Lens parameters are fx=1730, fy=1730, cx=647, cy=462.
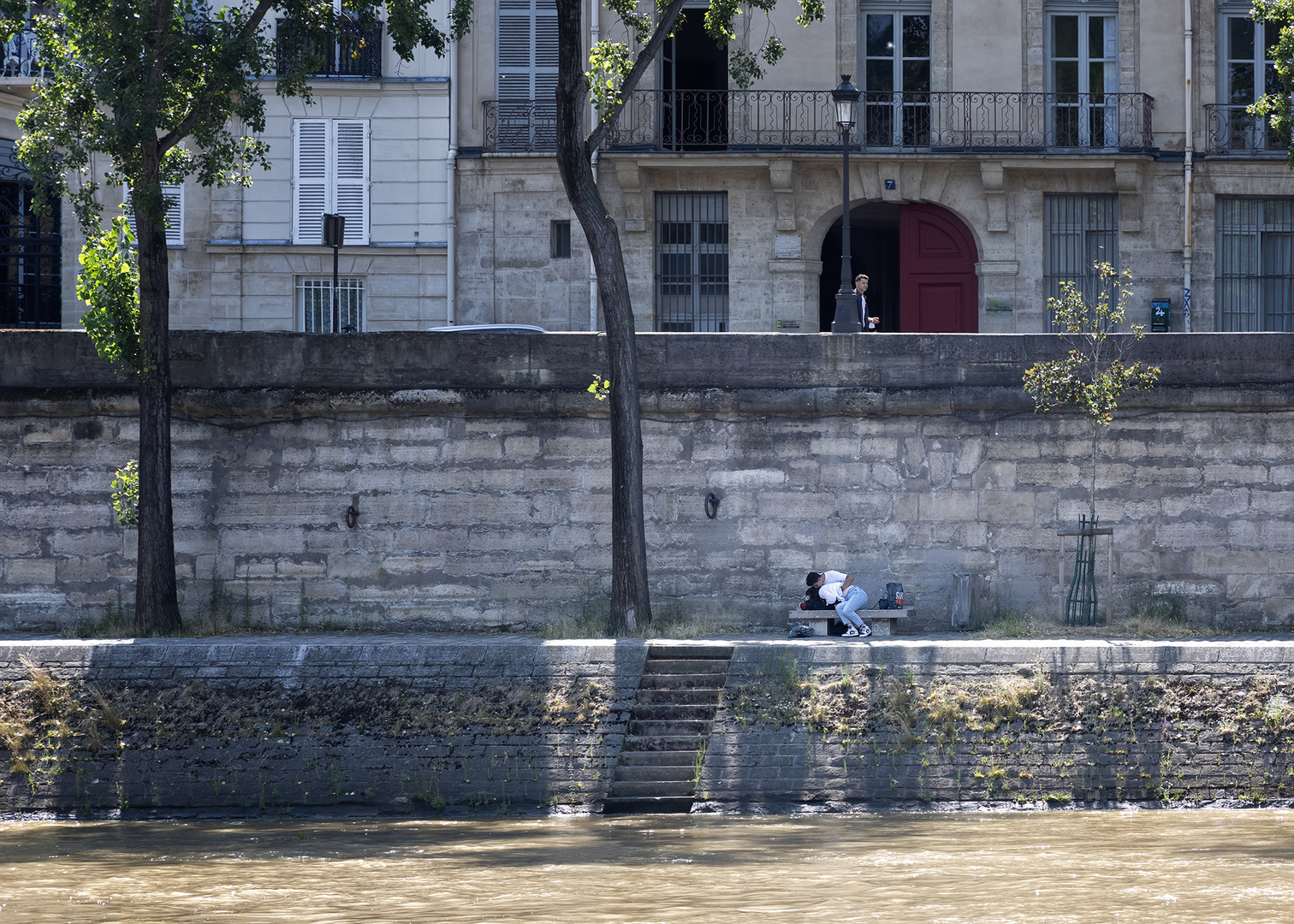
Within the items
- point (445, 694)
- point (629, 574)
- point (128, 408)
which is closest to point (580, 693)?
point (445, 694)

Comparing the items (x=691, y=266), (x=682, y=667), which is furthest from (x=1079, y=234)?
(x=682, y=667)

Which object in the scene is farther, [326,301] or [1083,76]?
[326,301]

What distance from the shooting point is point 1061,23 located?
2298 centimetres

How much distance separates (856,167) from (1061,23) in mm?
3368

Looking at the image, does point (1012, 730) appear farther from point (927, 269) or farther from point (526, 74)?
point (526, 74)

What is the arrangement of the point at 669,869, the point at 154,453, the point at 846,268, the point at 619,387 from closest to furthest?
the point at 669,869, the point at 619,387, the point at 154,453, the point at 846,268

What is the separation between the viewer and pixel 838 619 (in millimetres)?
14758

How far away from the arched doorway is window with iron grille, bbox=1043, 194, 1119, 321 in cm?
103

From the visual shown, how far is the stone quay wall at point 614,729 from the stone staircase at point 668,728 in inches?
3.6

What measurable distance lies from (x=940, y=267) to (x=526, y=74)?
6144 millimetres

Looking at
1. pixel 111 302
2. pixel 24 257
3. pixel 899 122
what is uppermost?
pixel 899 122

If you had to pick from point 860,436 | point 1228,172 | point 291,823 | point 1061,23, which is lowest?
point 291,823

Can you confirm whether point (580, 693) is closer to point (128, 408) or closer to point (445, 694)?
point (445, 694)

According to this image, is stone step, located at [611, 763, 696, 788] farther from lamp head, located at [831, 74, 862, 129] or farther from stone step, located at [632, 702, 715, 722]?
lamp head, located at [831, 74, 862, 129]
